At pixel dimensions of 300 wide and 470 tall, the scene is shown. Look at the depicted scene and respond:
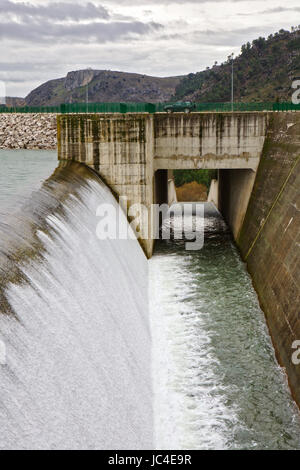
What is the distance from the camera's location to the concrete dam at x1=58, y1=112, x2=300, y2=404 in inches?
816

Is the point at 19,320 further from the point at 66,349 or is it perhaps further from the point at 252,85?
the point at 252,85

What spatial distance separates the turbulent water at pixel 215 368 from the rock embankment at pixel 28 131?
21196 millimetres

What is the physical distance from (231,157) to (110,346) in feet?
57.4

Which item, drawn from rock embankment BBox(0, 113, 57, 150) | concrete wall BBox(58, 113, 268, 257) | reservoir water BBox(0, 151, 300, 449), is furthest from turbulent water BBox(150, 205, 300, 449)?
rock embankment BBox(0, 113, 57, 150)

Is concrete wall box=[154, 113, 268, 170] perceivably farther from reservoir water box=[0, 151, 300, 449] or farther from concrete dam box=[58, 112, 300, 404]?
reservoir water box=[0, 151, 300, 449]

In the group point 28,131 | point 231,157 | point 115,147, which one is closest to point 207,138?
point 231,157

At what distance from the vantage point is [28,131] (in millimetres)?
41562

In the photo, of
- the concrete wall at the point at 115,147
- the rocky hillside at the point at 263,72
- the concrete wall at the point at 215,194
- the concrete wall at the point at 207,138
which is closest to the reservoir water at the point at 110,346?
the concrete wall at the point at 115,147

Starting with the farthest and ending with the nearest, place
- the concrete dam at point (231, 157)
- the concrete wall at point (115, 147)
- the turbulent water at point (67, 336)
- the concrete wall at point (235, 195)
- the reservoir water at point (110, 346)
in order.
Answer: the concrete wall at point (235, 195) → the concrete wall at point (115, 147) → the concrete dam at point (231, 157) → the reservoir water at point (110, 346) → the turbulent water at point (67, 336)

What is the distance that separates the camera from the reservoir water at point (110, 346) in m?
8.62

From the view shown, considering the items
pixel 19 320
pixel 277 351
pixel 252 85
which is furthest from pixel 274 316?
pixel 252 85

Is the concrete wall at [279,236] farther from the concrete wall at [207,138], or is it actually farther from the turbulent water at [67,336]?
the turbulent water at [67,336]

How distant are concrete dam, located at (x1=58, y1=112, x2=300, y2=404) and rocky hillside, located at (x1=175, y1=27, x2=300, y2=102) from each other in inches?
2565

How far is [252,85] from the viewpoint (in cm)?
10312
